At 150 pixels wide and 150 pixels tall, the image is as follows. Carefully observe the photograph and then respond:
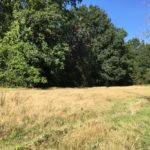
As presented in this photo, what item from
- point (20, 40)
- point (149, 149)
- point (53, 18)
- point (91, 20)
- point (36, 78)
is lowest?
point (149, 149)

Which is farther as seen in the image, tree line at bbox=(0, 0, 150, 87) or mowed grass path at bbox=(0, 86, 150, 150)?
tree line at bbox=(0, 0, 150, 87)

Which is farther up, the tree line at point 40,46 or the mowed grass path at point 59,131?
the tree line at point 40,46

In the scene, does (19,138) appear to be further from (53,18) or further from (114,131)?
(53,18)

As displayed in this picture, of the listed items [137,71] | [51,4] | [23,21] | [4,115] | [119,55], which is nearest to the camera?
[4,115]

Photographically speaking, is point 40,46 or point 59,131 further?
point 40,46

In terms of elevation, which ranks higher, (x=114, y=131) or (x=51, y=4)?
(x=51, y=4)

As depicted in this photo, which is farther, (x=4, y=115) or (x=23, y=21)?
(x=23, y=21)

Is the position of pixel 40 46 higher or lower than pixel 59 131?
higher

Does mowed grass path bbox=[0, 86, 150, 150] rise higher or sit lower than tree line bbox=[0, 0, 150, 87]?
lower

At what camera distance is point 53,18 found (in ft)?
119

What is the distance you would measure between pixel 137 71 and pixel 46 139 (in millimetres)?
61718

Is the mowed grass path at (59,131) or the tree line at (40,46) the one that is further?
the tree line at (40,46)

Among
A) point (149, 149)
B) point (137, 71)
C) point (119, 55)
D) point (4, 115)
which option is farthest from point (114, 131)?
point (137, 71)

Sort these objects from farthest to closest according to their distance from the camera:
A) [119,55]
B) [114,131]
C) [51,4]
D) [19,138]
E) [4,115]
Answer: [119,55] < [51,4] < [4,115] < [114,131] < [19,138]
